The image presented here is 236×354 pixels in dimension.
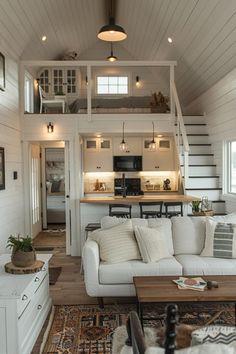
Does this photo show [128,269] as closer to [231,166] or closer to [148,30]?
[231,166]

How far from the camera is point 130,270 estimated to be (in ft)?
12.0

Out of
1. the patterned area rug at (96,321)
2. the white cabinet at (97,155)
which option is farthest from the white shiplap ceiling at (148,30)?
the patterned area rug at (96,321)

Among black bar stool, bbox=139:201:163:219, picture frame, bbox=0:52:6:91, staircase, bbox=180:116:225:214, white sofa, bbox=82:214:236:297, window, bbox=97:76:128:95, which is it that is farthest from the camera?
window, bbox=97:76:128:95

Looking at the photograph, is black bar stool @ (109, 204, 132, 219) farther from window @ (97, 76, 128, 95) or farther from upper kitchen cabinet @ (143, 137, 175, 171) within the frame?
window @ (97, 76, 128, 95)

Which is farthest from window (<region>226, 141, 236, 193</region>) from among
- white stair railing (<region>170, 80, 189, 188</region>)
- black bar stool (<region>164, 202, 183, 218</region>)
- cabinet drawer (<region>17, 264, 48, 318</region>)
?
cabinet drawer (<region>17, 264, 48, 318</region>)

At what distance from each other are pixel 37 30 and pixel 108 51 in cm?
395

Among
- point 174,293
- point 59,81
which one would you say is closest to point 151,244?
point 174,293

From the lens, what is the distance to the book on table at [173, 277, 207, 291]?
9.96 ft

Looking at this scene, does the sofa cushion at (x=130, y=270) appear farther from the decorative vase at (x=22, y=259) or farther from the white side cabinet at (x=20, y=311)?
the decorative vase at (x=22, y=259)

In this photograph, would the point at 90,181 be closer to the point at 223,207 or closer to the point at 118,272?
the point at 223,207

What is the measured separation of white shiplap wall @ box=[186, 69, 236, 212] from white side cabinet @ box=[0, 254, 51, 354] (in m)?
3.74

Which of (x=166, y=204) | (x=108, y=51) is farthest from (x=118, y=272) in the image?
(x=108, y=51)

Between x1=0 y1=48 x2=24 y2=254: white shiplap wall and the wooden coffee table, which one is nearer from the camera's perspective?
the wooden coffee table

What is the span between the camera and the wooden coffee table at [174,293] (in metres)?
2.85
